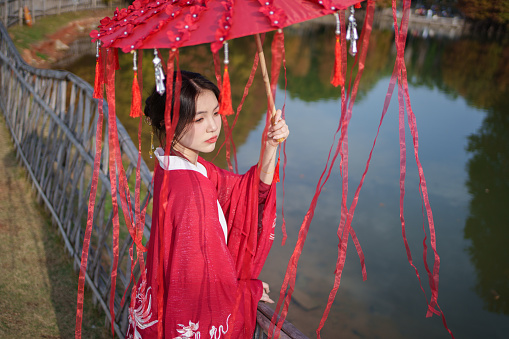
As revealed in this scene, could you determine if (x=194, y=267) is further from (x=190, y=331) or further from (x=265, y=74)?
(x=265, y=74)

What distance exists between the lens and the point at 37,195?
418 centimetres

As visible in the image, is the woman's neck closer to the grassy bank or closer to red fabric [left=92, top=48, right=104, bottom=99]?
red fabric [left=92, top=48, right=104, bottom=99]

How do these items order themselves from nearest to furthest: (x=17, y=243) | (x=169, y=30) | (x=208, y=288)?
(x=169, y=30)
(x=208, y=288)
(x=17, y=243)

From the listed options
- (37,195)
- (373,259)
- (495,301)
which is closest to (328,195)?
(373,259)

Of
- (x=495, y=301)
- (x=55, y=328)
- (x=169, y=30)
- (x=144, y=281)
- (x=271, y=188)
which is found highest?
(x=169, y=30)

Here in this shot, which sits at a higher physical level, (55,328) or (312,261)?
(55,328)

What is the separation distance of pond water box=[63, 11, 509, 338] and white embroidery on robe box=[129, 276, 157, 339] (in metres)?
2.35

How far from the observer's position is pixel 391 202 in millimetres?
5941

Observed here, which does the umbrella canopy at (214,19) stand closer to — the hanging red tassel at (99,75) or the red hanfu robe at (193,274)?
the hanging red tassel at (99,75)

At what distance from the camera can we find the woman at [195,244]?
1.45 m

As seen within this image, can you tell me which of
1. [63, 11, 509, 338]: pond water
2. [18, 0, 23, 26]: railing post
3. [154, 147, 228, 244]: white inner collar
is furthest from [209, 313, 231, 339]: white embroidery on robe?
[18, 0, 23, 26]: railing post

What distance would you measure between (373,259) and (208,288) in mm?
3640

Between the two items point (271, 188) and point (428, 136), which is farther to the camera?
point (428, 136)

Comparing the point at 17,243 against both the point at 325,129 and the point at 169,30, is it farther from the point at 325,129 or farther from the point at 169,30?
the point at 325,129
